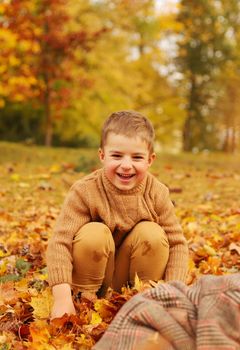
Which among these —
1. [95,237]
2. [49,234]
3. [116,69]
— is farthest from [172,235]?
[116,69]

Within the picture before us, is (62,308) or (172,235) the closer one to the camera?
(62,308)

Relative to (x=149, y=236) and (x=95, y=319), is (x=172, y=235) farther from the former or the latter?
(x=95, y=319)

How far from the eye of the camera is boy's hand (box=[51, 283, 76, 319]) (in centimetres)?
254

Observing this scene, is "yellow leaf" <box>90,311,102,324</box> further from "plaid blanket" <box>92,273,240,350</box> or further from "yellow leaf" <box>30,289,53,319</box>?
"plaid blanket" <box>92,273,240,350</box>

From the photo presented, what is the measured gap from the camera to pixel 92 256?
2.71 metres

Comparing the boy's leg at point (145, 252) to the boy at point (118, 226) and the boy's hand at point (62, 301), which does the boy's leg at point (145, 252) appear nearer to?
the boy at point (118, 226)

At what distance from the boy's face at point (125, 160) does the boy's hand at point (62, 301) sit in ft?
1.85

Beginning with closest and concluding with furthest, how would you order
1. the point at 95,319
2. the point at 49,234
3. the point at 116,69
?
the point at 95,319 < the point at 49,234 < the point at 116,69

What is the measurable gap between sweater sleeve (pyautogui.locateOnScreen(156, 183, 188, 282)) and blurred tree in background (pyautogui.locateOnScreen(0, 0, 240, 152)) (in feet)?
25.5

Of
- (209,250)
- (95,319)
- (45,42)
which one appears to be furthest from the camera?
(45,42)

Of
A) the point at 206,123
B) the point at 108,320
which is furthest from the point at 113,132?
the point at 206,123

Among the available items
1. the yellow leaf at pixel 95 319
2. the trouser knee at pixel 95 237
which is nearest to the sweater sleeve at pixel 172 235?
the trouser knee at pixel 95 237

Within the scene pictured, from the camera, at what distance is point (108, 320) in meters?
2.52

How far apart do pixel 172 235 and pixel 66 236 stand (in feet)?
1.88
